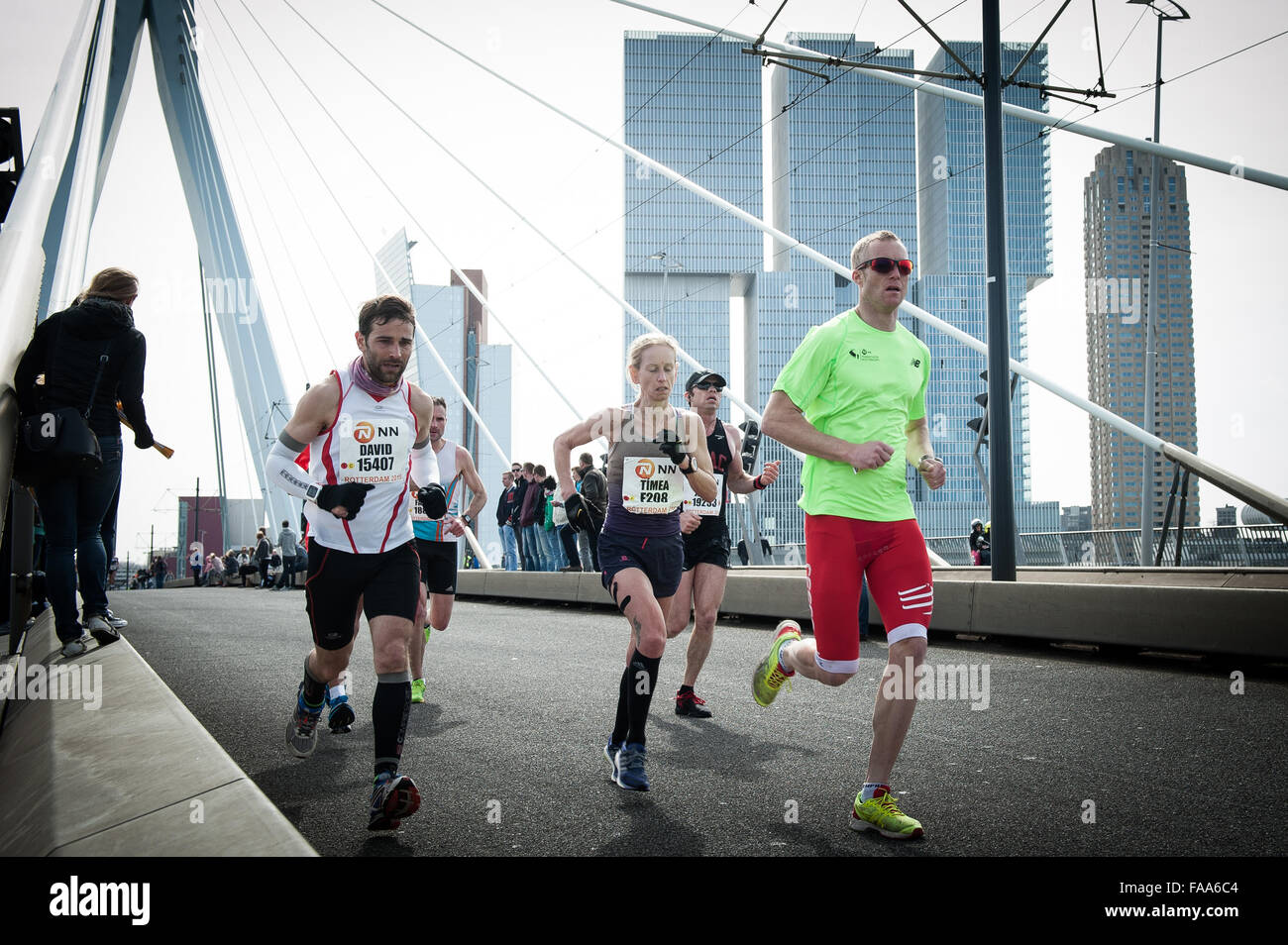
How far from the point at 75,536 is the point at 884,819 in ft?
16.1

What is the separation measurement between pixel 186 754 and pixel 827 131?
408ft

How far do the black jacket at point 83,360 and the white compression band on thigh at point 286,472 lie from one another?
234 cm

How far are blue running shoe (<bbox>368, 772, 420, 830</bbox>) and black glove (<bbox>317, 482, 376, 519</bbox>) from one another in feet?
3.51

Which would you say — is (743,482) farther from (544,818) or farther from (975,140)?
(975,140)

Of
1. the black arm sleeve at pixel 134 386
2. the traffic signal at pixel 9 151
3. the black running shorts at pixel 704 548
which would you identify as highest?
the traffic signal at pixel 9 151

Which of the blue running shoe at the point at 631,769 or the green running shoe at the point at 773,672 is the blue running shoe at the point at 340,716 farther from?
the green running shoe at the point at 773,672

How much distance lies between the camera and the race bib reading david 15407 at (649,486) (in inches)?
203

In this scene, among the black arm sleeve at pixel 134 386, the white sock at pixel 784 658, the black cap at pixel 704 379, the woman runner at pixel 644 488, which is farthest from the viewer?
the black cap at pixel 704 379

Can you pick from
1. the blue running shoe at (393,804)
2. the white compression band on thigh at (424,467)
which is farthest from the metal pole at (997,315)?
the blue running shoe at (393,804)

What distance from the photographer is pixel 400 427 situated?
4461mm

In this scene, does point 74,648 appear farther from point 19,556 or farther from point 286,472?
point 286,472

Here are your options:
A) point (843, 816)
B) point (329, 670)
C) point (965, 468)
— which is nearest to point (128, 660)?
point (329, 670)

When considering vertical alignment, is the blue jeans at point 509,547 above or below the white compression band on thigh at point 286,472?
below
